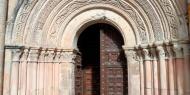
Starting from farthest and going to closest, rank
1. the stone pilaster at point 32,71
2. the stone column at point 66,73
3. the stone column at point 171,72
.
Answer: the stone column at point 66,73, the stone pilaster at point 32,71, the stone column at point 171,72

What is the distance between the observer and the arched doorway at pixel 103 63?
5.67 metres

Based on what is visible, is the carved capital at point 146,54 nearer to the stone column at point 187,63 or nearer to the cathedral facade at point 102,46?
the cathedral facade at point 102,46

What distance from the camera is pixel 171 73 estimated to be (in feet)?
15.0

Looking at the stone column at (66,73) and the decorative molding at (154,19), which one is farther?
the stone column at (66,73)

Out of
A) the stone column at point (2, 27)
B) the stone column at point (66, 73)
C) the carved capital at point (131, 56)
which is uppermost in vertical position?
the stone column at point (2, 27)

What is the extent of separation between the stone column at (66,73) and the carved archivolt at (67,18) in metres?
0.36

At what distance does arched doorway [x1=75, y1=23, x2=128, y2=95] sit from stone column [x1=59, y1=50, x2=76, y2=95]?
534 millimetres

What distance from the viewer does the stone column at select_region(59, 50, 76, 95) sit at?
17.5ft

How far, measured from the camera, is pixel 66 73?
5.34m

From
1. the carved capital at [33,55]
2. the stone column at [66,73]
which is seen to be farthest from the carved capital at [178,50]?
the carved capital at [33,55]

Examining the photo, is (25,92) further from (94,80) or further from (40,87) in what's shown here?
(94,80)

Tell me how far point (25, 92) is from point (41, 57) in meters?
0.69

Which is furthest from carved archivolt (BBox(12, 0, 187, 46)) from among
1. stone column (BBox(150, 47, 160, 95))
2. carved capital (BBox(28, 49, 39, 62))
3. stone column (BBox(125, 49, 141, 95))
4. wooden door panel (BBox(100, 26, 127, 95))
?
wooden door panel (BBox(100, 26, 127, 95))

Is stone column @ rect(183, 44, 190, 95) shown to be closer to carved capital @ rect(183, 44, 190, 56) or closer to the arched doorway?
carved capital @ rect(183, 44, 190, 56)
